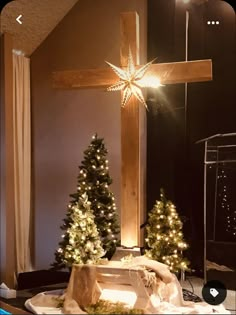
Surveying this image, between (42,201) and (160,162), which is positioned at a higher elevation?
(160,162)

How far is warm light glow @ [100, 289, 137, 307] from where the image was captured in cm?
288

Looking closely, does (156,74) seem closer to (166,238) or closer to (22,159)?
(166,238)

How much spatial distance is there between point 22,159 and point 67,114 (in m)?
0.60

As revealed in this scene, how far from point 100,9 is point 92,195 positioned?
69.2 inches

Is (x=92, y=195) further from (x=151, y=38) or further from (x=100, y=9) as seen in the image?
(x=100, y=9)

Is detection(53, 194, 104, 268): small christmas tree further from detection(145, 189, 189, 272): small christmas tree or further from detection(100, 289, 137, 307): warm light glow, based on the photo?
detection(145, 189, 189, 272): small christmas tree

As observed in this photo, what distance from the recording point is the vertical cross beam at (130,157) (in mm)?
3211

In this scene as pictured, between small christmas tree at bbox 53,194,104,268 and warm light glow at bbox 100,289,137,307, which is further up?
small christmas tree at bbox 53,194,104,268

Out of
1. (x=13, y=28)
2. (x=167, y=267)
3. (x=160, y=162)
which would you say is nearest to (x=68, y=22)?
(x=13, y=28)

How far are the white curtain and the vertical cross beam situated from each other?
46.1 inches

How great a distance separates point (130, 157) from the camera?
10.6 feet

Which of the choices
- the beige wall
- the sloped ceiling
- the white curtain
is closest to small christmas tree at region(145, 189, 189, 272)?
the beige wall

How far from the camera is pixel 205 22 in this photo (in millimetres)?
3617

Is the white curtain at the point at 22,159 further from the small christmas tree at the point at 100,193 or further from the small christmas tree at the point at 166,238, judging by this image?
the small christmas tree at the point at 166,238
